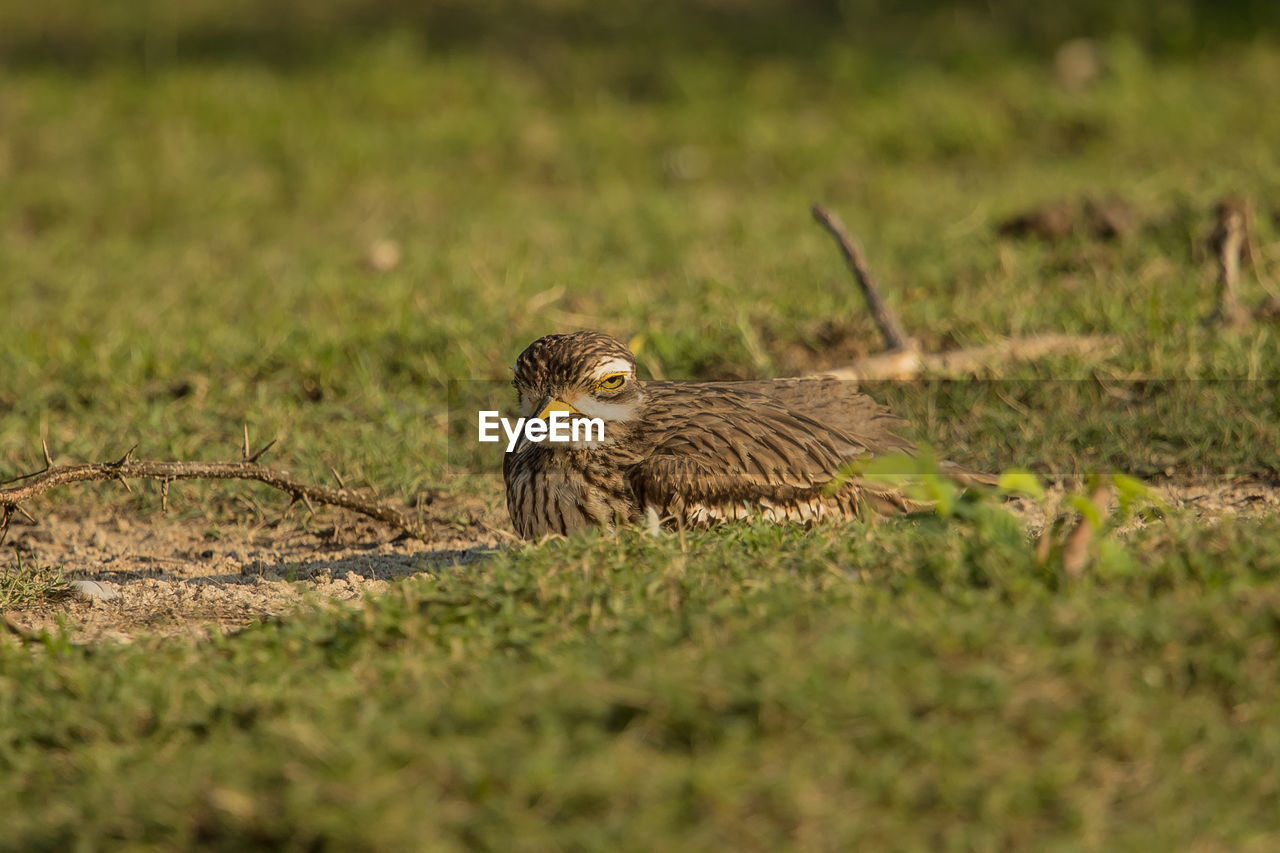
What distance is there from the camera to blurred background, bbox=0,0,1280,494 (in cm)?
611

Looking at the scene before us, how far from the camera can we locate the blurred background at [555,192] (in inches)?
241

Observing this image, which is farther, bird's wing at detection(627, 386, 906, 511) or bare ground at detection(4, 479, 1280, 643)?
bird's wing at detection(627, 386, 906, 511)

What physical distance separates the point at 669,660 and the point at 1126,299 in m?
4.12

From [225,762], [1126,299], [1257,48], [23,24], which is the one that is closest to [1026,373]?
[1126,299]

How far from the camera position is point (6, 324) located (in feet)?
22.9

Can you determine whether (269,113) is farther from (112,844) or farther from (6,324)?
(112,844)

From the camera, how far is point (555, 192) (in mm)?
9672

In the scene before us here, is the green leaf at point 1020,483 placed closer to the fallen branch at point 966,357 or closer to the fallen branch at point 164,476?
the fallen branch at point 164,476

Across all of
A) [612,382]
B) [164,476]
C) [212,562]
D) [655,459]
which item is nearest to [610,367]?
[612,382]

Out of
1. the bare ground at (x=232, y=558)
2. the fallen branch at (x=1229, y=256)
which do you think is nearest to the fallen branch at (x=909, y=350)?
the fallen branch at (x=1229, y=256)

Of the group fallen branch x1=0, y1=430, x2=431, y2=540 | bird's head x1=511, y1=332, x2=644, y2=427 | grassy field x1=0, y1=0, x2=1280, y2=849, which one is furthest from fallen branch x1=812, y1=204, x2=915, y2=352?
fallen branch x1=0, y1=430, x2=431, y2=540

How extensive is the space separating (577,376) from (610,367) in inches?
4.1

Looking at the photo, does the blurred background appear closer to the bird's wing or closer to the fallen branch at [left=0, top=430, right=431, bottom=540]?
the fallen branch at [left=0, top=430, right=431, bottom=540]

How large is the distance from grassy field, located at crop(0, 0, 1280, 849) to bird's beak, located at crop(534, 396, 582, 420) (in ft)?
2.03
